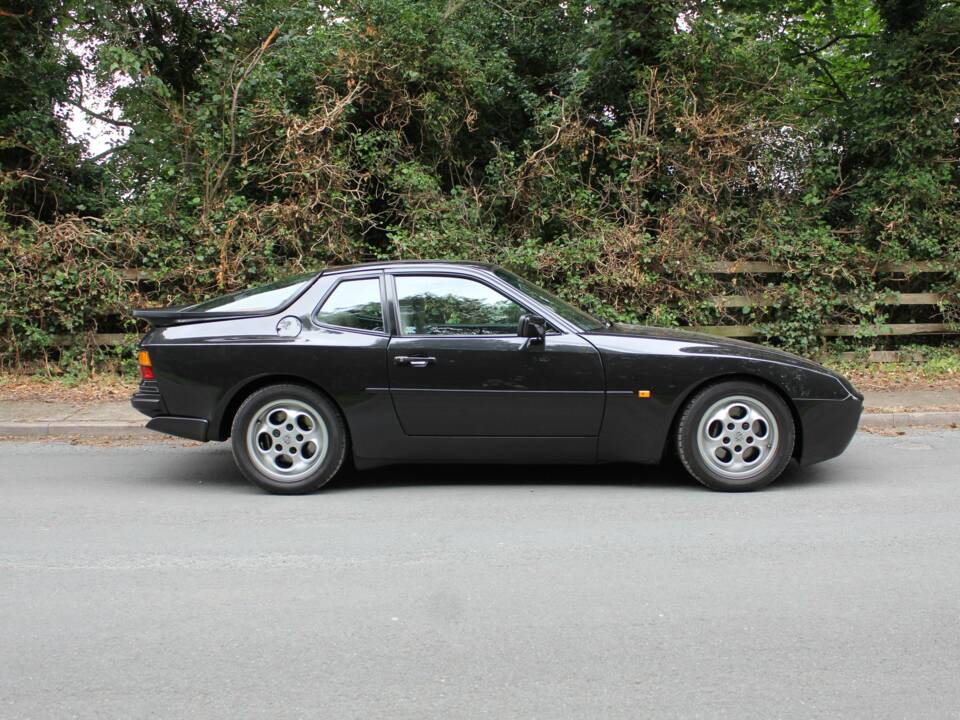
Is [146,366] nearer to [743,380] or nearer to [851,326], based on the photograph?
[743,380]

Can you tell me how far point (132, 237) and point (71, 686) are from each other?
26.4ft

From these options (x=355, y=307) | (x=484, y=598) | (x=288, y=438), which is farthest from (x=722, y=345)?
(x=288, y=438)

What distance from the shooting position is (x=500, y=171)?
1159 centimetres

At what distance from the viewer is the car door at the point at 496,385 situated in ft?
18.9

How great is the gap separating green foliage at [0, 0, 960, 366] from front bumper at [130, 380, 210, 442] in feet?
15.2

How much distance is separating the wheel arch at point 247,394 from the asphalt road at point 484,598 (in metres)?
0.45

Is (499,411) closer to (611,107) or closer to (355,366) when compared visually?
(355,366)

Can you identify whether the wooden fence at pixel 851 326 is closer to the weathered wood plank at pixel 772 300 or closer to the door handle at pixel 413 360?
the weathered wood plank at pixel 772 300

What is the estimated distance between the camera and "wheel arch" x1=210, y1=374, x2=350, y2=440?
5.89 m

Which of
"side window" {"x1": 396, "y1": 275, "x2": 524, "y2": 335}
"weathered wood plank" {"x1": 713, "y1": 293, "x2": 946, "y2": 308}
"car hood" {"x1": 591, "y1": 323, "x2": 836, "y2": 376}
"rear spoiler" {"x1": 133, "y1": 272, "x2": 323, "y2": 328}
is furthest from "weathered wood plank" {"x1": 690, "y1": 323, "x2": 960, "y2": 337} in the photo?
"rear spoiler" {"x1": 133, "y1": 272, "x2": 323, "y2": 328}

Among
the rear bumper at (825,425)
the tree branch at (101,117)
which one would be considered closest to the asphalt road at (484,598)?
the rear bumper at (825,425)

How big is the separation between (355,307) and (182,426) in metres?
1.40

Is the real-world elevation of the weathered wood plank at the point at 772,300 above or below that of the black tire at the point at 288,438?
above

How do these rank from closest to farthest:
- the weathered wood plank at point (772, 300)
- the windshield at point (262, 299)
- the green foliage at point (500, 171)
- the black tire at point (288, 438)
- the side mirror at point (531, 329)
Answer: the side mirror at point (531, 329) → the black tire at point (288, 438) → the windshield at point (262, 299) → the green foliage at point (500, 171) → the weathered wood plank at point (772, 300)
